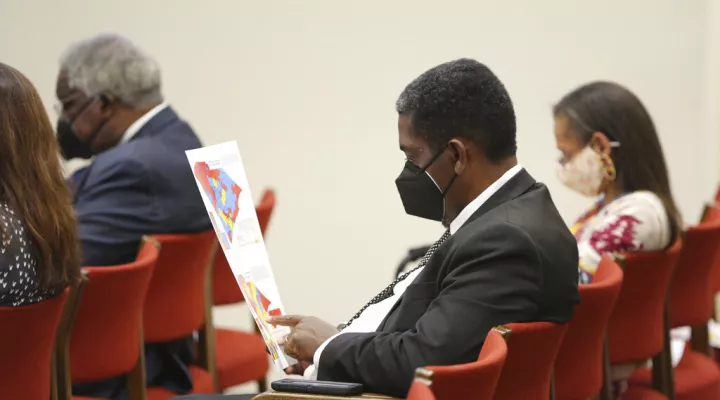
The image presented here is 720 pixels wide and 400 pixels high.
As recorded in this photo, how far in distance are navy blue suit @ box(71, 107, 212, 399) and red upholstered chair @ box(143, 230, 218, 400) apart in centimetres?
7

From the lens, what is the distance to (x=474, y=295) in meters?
1.85

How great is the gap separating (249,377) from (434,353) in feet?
5.48

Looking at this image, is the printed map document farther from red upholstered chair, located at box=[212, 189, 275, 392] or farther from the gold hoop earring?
the gold hoop earring

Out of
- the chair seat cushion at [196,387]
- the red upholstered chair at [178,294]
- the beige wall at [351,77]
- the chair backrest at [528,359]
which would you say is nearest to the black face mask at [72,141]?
the red upholstered chair at [178,294]

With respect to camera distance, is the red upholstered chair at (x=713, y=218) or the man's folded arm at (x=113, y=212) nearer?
the man's folded arm at (x=113, y=212)

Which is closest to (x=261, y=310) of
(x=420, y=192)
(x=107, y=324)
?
(x=420, y=192)

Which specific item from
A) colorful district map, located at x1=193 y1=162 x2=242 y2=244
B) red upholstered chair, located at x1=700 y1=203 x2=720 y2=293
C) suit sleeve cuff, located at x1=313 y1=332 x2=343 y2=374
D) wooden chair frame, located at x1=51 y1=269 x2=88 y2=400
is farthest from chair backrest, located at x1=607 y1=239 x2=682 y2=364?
wooden chair frame, located at x1=51 y1=269 x2=88 y2=400

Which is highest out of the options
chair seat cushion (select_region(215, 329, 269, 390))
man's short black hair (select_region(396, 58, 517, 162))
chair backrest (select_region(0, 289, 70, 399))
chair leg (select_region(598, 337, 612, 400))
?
man's short black hair (select_region(396, 58, 517, 162))

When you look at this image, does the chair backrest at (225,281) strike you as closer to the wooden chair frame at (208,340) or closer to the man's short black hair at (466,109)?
the wooden chair frame at (208,340)

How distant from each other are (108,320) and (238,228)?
Answer: 25.3 inches

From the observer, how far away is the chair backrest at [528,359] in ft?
5.93

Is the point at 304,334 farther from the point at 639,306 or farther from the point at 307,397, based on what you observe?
the point at 639,306

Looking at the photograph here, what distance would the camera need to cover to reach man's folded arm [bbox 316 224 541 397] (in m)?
1.83

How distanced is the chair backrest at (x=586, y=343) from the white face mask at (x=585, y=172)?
2.79 ft
